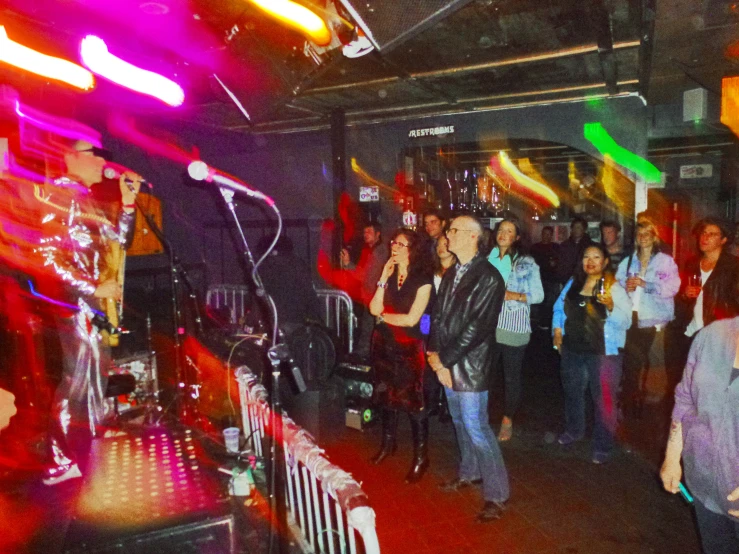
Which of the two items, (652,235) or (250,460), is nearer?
(250,460)

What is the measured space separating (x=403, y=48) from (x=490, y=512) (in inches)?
159

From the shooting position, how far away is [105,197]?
6.59 metres

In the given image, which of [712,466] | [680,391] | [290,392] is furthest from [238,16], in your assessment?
[712,466]

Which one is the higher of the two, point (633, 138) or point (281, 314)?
point (633, 138)

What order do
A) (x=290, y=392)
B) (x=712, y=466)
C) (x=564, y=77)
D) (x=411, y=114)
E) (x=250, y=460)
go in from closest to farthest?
(x=712, y=466), (x=250, y=460), (x=290, y=392), (x=564, y=77), (x=411, y=114)

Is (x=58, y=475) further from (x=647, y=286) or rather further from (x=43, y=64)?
(x=647, y=286)

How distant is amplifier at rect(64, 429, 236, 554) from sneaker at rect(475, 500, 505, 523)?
1.67 m

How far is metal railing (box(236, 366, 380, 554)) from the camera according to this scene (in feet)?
5.89

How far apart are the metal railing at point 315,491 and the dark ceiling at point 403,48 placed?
2.36 m

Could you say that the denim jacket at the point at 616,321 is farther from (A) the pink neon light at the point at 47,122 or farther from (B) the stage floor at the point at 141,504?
(A) the pink neon light at the point at 47,122

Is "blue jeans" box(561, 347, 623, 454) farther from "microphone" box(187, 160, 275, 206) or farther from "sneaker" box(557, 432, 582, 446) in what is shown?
"microphone" box(187, 160, 275, 206)

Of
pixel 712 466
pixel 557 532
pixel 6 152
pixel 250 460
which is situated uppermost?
pixel 6 152

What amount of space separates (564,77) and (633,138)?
1365mm

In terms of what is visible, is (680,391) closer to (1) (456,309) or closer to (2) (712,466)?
(2) (712,466)
